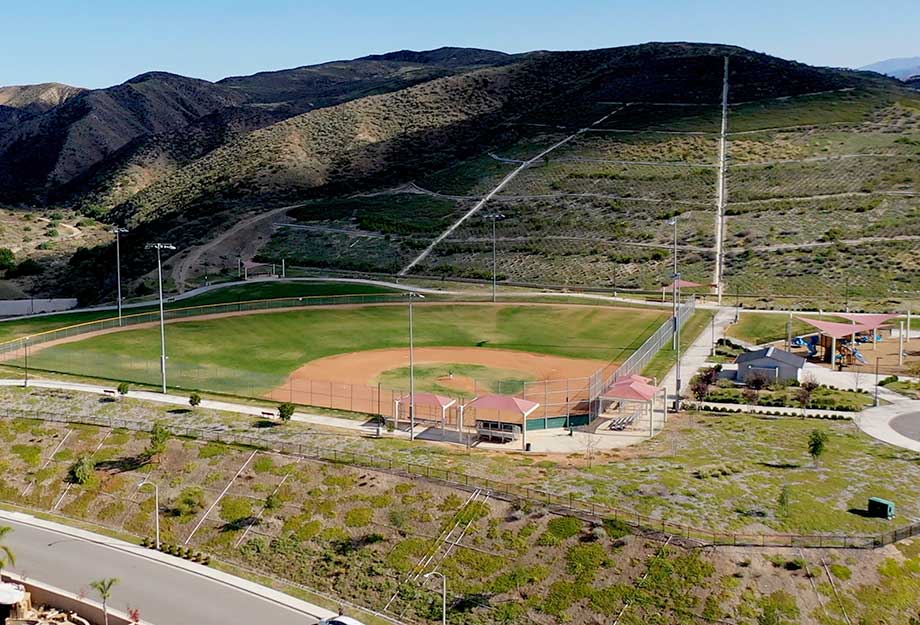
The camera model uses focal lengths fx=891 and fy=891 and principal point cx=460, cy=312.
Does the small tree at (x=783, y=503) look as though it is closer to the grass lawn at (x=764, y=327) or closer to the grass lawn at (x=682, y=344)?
the grass lawn at (x=682, y=344)

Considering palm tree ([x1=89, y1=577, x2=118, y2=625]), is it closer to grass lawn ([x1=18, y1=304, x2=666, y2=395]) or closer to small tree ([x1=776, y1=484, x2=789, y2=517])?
grass lawn ([x1=18, y1=304, x2=666, y2=395])

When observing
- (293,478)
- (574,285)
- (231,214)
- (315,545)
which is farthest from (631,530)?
(231,214)

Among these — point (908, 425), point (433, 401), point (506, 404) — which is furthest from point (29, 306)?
point (908, 425)

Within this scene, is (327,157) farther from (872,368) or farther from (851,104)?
(872,368)

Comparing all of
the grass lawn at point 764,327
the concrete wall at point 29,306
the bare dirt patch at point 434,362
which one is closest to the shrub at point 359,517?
the bare dirt patch at point 434,362

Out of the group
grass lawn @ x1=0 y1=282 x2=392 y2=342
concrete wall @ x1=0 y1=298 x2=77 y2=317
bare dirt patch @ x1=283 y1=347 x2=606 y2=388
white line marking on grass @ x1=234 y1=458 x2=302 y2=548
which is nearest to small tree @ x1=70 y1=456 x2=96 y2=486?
white line marking on grass @ x1=234 y1=458 x2=302 y2=548

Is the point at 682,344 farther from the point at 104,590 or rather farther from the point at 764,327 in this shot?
the point at 104,590

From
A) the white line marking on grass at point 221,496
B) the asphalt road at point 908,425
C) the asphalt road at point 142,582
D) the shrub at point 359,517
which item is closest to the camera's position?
the asphalt road at point 142,582
